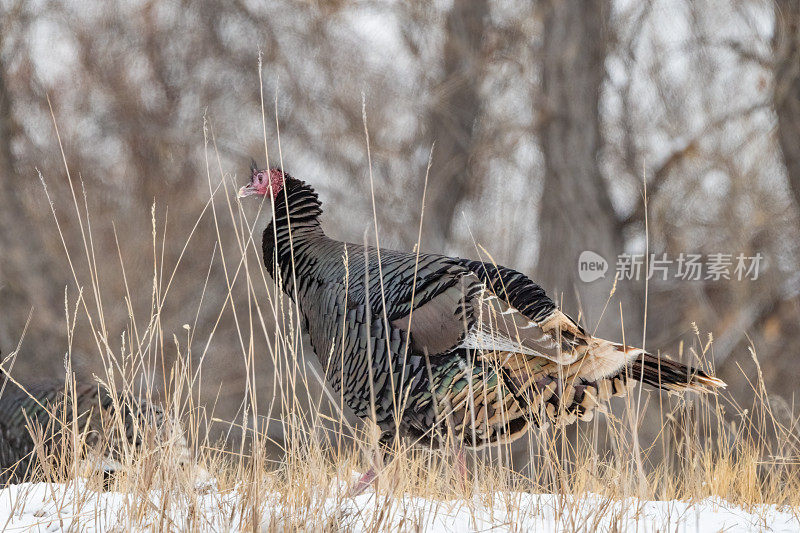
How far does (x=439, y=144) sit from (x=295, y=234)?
2.50 metres

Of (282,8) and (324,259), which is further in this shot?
(282,8)

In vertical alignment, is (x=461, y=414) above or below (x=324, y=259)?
below

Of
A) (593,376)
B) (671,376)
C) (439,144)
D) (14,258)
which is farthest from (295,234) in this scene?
(14,258)

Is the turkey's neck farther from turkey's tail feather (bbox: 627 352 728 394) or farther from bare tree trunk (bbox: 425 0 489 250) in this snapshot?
bare tree trunk (bbox: 425 0 489 250)

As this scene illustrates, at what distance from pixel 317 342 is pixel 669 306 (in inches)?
139

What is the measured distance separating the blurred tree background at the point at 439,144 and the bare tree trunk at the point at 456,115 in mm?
15

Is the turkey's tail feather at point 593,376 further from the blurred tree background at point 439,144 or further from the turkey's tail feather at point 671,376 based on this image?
the blurred tree background at point 439,144

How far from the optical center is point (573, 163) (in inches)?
196

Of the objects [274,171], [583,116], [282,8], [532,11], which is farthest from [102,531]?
[282,8]

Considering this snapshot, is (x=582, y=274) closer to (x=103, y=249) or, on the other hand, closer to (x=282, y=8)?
(x=282, y=8)

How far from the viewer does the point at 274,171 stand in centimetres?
338

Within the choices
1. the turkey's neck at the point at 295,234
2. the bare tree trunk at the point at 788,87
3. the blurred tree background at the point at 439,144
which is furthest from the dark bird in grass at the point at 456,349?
the bare tree trunk at the point at 788,87

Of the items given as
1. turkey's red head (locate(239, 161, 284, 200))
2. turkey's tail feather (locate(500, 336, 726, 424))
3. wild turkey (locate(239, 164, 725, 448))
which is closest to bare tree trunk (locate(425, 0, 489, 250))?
turkey's red head (locate(239, 161, 284, 200))

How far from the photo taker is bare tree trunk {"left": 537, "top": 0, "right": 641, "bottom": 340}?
491 cm
